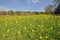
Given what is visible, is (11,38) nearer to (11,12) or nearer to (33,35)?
(33,35)

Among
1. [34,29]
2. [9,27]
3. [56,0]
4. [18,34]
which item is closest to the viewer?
[18,34]

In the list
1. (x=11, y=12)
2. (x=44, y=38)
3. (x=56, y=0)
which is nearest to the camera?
(x=44, y=38)

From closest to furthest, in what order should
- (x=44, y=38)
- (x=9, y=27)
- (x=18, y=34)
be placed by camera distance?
(x=44, y=38) < (x=18, y=34) < (x=9, y=27)

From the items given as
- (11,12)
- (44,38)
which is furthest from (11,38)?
(11,12)

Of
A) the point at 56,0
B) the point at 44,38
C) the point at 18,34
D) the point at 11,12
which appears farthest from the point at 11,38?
the point at 56,0

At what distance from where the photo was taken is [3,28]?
854cm

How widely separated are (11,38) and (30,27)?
1522 millimetres

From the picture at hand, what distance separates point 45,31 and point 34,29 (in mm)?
749

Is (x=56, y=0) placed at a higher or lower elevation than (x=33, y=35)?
lower

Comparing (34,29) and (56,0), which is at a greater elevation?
(34,29)

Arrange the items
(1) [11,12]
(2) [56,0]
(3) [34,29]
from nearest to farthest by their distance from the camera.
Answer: (3) [34,29], (1) [11,12], (2) [56,0]

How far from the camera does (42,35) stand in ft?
23.6

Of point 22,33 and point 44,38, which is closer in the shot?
point 44,38

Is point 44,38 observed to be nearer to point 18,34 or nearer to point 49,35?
point 49,35
